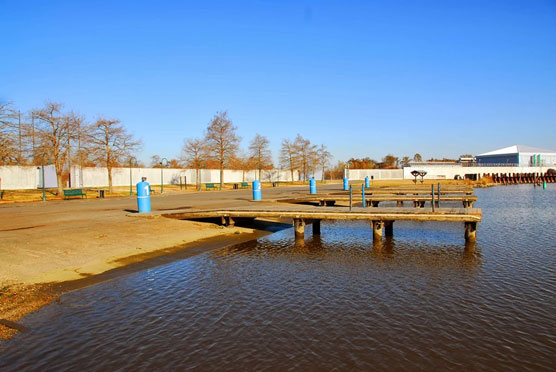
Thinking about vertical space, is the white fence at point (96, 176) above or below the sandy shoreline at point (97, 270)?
above

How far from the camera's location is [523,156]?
116 metres

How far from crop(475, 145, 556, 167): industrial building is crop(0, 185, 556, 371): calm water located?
119 meters

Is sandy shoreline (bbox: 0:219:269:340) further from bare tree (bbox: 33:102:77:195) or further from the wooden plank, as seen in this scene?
bare tree (bbox: 33:102:77:195)

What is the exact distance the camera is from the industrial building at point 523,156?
113938 millimetres

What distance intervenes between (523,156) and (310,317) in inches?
5194

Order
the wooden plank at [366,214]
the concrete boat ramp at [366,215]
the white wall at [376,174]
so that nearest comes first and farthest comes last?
the wooden plank at [366,214], the concrete boat ramp at [366,215], the white wall at [376,174]

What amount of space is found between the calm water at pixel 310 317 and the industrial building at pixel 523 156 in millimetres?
119110

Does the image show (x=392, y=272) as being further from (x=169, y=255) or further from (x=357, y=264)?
(x=169, y=255)

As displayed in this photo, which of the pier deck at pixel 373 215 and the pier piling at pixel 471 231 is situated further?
the pier piling at pixel 471 231

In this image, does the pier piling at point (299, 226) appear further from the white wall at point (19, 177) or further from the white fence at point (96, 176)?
the white wall at point (19, 177)

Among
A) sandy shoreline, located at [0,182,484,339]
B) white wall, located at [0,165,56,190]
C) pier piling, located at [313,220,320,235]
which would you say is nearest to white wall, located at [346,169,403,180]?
white wall, located at [0,165,56,190]

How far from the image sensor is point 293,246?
1562 cm

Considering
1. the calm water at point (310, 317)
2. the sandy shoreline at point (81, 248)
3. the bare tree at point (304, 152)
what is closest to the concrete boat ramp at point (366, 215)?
the sandy shoreline at point (81, 248)

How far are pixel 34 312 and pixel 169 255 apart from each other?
5.65 meters
